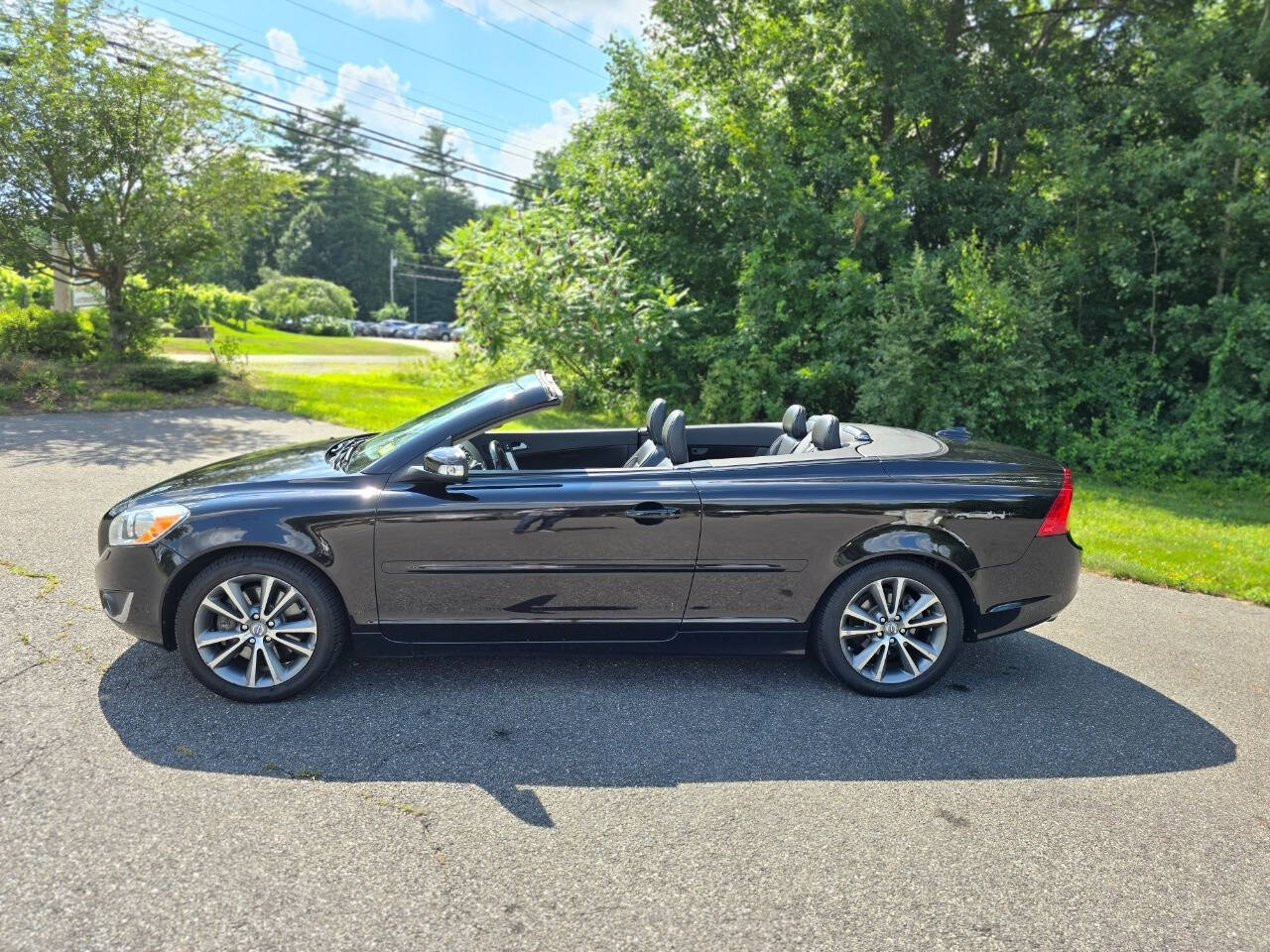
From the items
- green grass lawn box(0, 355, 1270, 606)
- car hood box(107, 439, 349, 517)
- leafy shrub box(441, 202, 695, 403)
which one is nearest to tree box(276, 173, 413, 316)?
green grass lawn box(0, 355, 1270, 606)

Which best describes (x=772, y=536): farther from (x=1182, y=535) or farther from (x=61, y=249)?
(x=61, y=249)

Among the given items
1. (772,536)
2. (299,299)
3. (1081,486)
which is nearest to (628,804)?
(772,536)

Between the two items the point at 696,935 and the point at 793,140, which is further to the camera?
the point at 793,140

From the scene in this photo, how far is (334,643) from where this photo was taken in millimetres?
3729

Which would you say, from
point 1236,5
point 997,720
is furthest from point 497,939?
point 1236,5

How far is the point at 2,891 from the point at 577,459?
125 inches

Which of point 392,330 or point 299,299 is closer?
point 299,299

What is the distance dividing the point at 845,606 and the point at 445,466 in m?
1.89

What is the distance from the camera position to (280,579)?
3.67m

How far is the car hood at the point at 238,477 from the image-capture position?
3.84 meters

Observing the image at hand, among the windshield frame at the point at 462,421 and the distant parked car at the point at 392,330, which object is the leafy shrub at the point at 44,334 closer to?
the windshield frame at the point at 462,421

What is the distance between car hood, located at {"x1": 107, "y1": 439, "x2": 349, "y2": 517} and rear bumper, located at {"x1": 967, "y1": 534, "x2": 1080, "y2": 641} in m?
2.98

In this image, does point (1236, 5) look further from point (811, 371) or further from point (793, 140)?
point (811, 371)

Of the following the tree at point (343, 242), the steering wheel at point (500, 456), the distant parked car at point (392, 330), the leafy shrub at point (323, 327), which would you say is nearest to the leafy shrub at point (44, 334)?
the steering wheel at point (500, 456)
